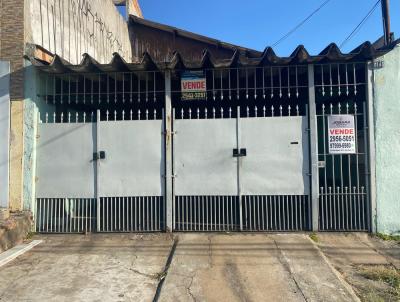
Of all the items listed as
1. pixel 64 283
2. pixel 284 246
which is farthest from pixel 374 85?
pixel 64 283

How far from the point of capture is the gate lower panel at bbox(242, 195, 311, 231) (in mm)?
6133

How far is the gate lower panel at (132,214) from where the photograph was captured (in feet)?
20.4

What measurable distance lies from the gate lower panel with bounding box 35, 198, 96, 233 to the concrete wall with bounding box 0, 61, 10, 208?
1.99 ft

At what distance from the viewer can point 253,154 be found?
6145 millimetres

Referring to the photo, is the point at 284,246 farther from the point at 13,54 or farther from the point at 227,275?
the point at 13,54

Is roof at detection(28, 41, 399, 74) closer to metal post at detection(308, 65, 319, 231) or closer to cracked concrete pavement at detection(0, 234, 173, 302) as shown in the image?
metal post at detection(308, 65, 319, 231)

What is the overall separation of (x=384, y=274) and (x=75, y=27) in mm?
8215

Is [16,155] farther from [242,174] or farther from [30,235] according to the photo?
[242,174]

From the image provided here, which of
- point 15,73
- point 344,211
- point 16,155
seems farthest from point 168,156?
point 344,211

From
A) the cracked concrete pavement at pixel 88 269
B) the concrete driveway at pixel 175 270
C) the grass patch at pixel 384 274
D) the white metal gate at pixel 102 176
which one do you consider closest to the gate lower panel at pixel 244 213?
the concrete driveway at pixel 175 270

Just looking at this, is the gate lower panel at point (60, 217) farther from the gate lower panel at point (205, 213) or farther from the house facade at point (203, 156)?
the gate lower panel at point (205, 213)

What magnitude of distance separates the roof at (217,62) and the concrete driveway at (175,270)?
9.89 feet

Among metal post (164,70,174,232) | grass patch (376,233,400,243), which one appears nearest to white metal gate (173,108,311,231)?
metal post (164,70,174,232)

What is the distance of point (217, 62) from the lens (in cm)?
607
